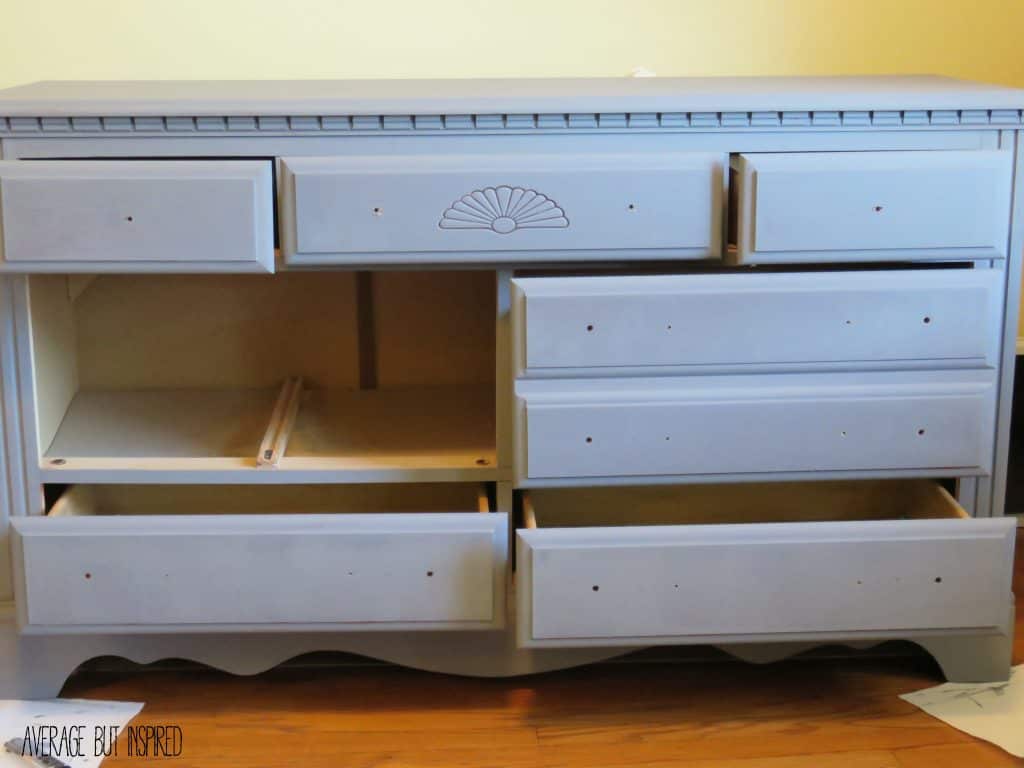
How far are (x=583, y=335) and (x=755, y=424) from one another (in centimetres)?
23

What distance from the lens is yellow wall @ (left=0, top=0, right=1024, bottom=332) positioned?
190 cm

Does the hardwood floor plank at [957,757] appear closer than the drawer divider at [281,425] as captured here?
Yes

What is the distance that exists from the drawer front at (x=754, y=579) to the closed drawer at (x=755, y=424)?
8 centimetres

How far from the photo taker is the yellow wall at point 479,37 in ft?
6.24

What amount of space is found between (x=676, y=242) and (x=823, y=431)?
0.28m

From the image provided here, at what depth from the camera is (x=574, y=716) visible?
1522mm

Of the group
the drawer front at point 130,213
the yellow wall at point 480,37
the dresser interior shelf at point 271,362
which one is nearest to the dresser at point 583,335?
the drawer front at point 130,213

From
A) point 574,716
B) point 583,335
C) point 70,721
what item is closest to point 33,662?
point 70,721

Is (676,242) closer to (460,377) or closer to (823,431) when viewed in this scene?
(823,431)

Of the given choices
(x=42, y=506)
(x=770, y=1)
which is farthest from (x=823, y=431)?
(x=42, y=506)

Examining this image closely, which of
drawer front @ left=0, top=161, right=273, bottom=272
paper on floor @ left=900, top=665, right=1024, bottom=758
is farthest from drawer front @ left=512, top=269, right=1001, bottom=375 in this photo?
paper on floor @ left=900, top=665, right=1024, bottom=758

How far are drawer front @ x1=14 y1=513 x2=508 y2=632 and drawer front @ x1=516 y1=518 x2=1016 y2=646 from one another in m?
0.09

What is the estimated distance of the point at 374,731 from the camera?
1.49 m

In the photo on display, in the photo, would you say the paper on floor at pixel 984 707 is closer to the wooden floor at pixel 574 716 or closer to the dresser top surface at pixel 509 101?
the wooden floor at pixel 574 716
